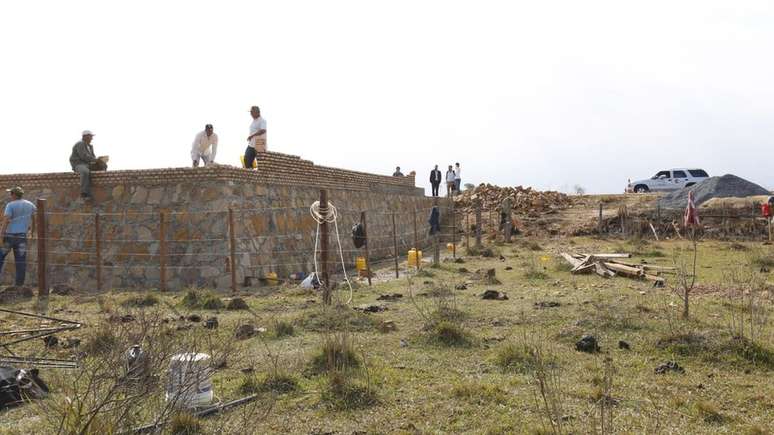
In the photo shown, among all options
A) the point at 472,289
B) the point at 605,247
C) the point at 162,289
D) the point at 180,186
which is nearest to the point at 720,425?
the point at 472,289

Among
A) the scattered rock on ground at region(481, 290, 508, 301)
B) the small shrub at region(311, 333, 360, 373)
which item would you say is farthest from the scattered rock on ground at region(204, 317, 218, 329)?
the scattered rock on ground at region(481, 290, 508, 301)

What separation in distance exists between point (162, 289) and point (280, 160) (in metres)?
4.22

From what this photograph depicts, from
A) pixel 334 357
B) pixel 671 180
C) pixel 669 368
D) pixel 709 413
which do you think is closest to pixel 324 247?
pixel 334 357

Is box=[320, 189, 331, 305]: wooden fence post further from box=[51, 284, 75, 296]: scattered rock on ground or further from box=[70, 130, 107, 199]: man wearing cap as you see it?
box=[70, 130, 107, 199]: man wearing cap

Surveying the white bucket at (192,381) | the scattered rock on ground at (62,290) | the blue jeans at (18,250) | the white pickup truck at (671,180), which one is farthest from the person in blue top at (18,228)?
the white pickup truck at (671,180)

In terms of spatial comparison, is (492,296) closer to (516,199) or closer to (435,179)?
(435,179)

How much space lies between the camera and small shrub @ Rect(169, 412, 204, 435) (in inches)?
167

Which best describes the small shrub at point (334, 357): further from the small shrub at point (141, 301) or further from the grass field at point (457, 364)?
the small shrub at point (141, 301)

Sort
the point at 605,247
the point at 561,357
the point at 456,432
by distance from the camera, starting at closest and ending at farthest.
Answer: the point at 456,432, the point at 561,357, the point at 605,247

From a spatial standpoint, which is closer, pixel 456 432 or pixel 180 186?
pixel 456 432

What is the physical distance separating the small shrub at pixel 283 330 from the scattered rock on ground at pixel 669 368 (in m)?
3.70

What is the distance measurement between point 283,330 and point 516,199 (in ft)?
77.7

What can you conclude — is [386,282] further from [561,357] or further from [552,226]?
[552,226]

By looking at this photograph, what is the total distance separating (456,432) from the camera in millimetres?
4543
